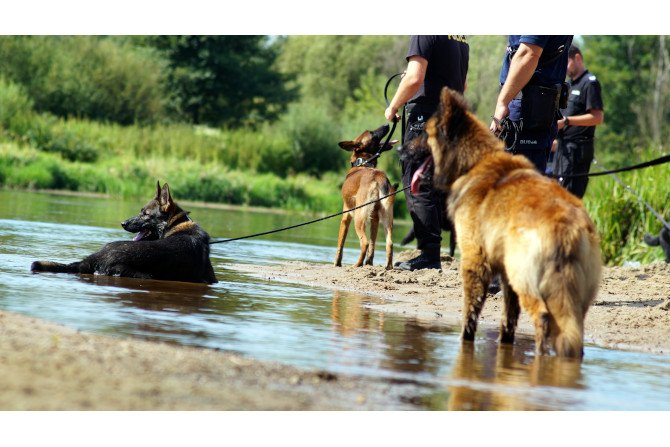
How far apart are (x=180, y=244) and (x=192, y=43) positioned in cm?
4019

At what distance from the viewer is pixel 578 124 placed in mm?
11703

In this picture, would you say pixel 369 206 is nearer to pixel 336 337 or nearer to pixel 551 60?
pixel 551 60

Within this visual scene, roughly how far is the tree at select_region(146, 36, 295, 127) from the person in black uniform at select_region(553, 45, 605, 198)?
3660 centimetres

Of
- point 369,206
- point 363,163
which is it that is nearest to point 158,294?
point 369,206

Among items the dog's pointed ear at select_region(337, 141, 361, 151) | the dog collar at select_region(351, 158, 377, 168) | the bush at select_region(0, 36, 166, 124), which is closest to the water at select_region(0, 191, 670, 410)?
the dog collar at select_region(351, 158, 377, 168)

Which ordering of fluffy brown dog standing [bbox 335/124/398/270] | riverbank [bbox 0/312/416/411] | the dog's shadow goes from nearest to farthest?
riverbank [bbox 0/312/416/411] < the dog's shadow < fluffy brown dog standing [bbox 335/124/398/270]

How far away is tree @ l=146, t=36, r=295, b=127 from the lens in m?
47.3

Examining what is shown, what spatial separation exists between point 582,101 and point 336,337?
6972 millimetres

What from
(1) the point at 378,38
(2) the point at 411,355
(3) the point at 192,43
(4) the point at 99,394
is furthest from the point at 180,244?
(1) the point at 378,38

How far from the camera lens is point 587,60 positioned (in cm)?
5134

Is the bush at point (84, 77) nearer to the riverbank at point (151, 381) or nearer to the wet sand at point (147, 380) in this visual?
the wet sand at point (147, 380)

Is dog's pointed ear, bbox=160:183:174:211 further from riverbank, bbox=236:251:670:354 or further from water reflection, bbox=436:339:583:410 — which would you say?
water reflection, bbox=436:339:583:410
